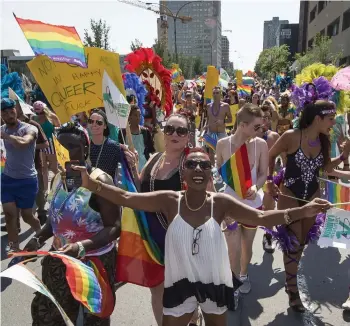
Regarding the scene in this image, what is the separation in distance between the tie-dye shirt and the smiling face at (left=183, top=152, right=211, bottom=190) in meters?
0.60

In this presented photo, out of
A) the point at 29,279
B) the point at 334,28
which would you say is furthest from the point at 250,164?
the point at 334,28

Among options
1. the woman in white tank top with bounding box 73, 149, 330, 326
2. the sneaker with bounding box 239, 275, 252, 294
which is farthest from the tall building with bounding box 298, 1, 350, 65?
the woman in white tank top with bounding box 73, 149, 330, 326

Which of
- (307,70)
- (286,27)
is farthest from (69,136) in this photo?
(286,27)

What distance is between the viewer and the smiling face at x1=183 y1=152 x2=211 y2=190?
2109 mm

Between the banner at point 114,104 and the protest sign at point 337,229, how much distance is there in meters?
1.75

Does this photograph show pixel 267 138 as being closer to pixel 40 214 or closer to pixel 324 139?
pixel 324 139

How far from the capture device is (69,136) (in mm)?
2301

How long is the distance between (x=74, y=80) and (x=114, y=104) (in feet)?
1.75

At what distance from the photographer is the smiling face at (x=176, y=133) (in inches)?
106

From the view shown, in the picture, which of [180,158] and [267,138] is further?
[267,138]

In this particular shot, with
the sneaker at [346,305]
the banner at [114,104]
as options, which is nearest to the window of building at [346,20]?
the sneaker at [346,305]

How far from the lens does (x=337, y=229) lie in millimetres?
2943

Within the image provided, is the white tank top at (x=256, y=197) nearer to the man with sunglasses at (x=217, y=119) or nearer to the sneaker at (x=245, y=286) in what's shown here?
the sneaker at (x=245, y=286)

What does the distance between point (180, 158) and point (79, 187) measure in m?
0.80
